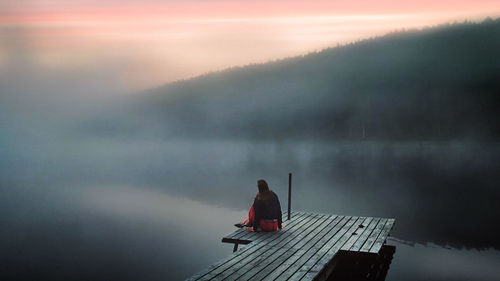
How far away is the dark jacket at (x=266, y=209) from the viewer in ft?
38.0

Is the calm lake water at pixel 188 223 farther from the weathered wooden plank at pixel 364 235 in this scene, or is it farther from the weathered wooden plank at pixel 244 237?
the weathered wooden plank at pixel 244 237

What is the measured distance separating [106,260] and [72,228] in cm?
701

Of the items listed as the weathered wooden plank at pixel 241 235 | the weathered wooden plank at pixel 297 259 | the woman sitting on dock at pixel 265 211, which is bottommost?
the weathered wooden plank at pixel 297 259

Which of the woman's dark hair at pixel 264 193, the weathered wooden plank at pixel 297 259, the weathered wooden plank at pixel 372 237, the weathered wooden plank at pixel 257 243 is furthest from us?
the woman's dark hair at pixel 264 193

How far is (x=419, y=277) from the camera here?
44.5ft

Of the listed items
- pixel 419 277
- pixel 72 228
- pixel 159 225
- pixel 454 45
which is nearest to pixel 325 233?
pixel 419 277

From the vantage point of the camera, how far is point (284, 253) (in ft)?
31.7

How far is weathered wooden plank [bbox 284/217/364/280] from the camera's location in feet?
27.2

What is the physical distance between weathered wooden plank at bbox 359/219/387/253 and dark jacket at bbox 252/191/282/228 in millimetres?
2362

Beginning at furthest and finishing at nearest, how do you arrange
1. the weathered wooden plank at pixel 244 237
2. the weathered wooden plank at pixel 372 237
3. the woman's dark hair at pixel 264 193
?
the woman's dark hair at pixel 264 193 → the weathered wooden plank at pixel 244 237 → the weathered wooden plank at pixel 372 237

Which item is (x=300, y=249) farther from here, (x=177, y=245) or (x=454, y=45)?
(x=454, y=45)

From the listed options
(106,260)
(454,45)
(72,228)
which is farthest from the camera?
(454,45)

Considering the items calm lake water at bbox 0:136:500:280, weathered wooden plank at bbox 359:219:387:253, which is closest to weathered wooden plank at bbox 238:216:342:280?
weathered wooden plank at bbox 359:219:387:253

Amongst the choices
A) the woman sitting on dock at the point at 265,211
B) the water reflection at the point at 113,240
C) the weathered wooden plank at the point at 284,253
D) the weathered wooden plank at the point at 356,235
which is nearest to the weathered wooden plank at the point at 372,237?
the weathered wooden plank at the point at 356,235
